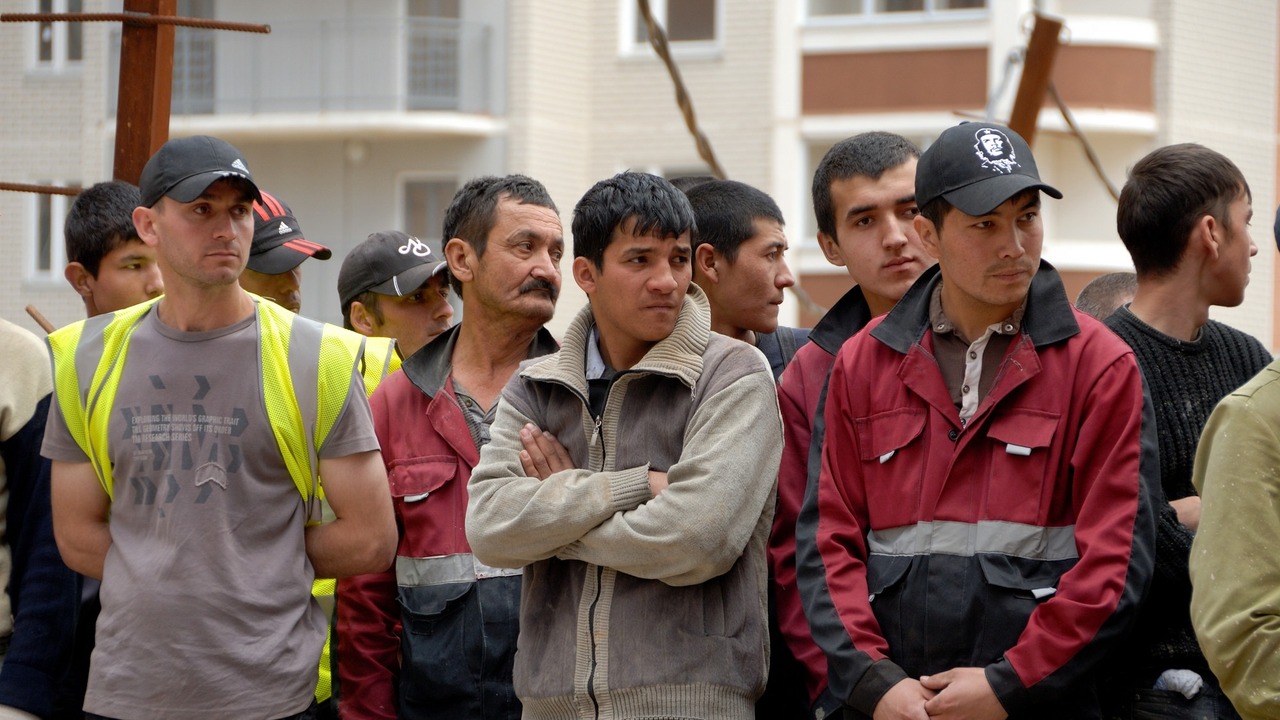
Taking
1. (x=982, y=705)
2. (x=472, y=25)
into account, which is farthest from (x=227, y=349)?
(x=472, y=25)

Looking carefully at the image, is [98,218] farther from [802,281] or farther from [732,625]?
[802,281]

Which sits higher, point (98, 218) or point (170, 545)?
point (98, 218)

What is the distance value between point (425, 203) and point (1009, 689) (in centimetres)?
2094

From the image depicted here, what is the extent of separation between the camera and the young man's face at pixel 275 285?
573 centimetres

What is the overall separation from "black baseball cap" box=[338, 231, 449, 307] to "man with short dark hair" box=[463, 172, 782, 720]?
1655mm

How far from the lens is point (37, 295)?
2380 centimetres

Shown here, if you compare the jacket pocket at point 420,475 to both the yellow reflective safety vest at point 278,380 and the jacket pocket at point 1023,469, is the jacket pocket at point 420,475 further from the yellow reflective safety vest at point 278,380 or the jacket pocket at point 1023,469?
the jacket pocket at point 1023,469

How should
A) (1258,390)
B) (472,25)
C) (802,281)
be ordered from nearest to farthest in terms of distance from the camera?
(1258,390), (802,281), (472,25)

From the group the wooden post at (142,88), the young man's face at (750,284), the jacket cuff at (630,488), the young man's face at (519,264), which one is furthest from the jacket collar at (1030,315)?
the wooden post at (142,88)

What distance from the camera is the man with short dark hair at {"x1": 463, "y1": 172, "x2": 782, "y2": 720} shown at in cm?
360

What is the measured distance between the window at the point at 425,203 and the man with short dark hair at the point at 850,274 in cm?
1902

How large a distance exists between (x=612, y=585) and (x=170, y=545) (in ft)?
3.66

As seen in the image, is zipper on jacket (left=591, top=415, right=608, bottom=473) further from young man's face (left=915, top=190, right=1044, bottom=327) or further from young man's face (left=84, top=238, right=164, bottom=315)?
young man's face (left=84, top=238, right=164, bottom=315)

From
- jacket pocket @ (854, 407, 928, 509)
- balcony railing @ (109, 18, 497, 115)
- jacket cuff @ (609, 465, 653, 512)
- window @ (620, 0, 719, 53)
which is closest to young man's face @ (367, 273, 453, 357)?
jacket cuff @ (609, 465, 653, 512)
